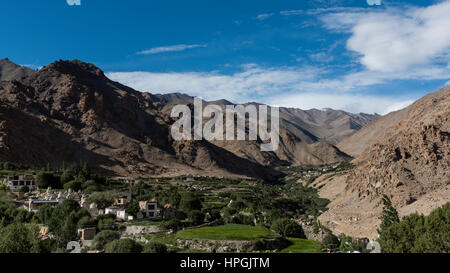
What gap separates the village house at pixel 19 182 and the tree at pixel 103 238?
31.5 meters

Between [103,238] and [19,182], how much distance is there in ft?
Answer: 115

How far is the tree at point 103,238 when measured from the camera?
101 feet

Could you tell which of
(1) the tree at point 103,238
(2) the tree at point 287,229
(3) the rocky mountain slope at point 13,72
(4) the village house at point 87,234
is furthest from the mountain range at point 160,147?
(3) the rocky mountain slope at point 13,72

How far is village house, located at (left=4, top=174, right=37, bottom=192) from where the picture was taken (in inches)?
2266

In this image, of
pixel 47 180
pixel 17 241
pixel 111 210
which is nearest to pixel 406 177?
pixel 111 210

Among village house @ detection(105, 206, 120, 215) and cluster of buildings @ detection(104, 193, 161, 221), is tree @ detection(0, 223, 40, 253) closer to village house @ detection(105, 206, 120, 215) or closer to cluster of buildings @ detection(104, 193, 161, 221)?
cluster of buildings @ detection(104, 193, 161, 221)

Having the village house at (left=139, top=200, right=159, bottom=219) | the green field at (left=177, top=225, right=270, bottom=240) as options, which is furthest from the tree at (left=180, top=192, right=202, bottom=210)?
the green field at (left=177, top=225, right=270, bottom=240)

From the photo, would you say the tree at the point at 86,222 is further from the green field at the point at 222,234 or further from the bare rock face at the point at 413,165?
the bare rock face at the point at 413,165

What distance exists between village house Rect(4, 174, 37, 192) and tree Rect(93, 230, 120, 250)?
31.5 m

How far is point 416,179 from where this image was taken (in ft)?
169

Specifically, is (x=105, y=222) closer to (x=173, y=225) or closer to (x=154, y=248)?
(x=173, y=225)
